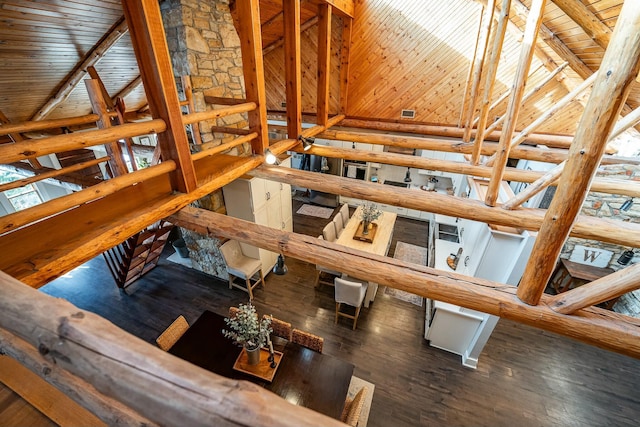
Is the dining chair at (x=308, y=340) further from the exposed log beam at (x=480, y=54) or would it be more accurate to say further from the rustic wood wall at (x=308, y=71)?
the rustic wood wall at (x=308, y=71)

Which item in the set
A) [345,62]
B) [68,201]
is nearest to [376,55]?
[345,62]

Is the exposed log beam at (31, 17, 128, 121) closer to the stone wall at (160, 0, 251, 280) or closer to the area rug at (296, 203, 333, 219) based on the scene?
the stone wall at (160, 0, 251, 280)

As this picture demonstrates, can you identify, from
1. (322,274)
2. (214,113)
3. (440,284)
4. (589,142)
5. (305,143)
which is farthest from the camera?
(322,274)

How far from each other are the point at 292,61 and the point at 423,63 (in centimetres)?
357

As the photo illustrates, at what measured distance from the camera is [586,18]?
104 inches

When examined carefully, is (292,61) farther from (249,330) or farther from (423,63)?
(423,63)

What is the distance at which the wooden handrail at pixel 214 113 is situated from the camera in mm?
2228

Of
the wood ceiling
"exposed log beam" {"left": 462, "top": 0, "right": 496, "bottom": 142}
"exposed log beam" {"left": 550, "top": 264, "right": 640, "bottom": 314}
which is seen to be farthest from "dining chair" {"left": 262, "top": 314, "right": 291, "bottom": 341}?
the wood ceiling

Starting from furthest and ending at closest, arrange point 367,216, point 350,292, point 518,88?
point 367,216 < point 350,292 < point 518,88

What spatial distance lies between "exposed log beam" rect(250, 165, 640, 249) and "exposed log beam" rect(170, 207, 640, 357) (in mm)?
657

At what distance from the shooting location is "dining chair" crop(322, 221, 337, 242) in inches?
203

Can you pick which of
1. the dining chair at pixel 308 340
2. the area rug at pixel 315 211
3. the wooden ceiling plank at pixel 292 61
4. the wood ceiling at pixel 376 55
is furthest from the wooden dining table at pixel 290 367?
the area rug at pixel 315 211

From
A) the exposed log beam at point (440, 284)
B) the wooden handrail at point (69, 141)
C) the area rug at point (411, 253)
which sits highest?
the wooden handrail at point (69, 141)

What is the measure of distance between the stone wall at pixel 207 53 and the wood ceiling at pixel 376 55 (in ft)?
3.14
